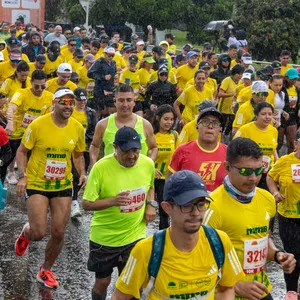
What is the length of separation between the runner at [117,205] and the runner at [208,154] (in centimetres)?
45

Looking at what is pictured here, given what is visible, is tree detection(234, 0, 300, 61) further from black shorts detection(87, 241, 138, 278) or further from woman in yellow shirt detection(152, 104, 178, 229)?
black shorts detection(87, 241, 138, 278)

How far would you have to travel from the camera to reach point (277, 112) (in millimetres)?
12336

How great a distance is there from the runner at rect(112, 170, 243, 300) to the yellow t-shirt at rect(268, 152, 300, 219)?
285cm

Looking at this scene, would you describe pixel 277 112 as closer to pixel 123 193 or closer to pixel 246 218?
pixel 123 193

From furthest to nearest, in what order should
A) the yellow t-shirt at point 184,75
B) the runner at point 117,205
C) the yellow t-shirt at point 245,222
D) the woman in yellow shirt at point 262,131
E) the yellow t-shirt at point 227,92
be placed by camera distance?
the yellow t-shirt at point 184,75 < the yellow t-shirt at point 227,92 < the woman in yellow shirt at point 262,131 < the runner at point 117,205 < the yellow t-shirt at point 245,222

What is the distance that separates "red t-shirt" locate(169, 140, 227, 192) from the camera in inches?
260

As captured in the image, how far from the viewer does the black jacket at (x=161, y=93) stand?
14.0 metres

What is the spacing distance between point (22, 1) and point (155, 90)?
21849 mm

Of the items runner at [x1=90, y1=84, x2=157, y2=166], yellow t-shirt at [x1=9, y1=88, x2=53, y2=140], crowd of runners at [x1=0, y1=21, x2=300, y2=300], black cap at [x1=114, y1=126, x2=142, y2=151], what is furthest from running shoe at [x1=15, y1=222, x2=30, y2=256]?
yellow t-shirt at [x1=9, y1=88, x2=53, y2=140]

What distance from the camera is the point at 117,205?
19.6 feet

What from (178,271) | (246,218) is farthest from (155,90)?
(178,271)

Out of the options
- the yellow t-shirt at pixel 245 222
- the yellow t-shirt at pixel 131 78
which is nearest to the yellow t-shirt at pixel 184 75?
the yellow t-shirt at pixel 131 78

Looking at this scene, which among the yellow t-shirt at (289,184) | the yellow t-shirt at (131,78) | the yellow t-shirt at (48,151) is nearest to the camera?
the yellow t-shirt at (289,184)

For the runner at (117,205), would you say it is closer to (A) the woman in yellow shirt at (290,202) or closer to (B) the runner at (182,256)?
(A) the woman in yellow shirt at (290,202)
